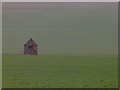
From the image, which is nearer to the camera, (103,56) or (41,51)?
(103,56)

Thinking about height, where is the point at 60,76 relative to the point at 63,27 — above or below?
below

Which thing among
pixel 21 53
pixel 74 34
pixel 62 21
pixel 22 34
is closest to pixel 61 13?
pixel 62 21

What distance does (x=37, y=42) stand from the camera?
25.2 metres

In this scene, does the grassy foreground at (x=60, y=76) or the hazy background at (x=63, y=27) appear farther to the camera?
the hazy background at (x=63, y=27)

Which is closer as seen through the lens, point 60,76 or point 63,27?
point 60,76

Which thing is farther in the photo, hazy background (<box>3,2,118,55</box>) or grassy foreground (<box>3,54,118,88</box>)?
hazy background (<box>3,2,118,55</box>)

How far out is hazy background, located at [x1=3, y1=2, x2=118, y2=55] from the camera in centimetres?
2348

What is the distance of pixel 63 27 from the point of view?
86.8ft

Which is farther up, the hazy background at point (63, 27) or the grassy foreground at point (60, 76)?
the hazy background at point (63, 27)

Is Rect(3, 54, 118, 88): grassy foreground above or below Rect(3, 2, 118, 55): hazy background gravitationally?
below

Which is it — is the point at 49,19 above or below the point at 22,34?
above

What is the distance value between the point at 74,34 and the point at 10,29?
6.62 m

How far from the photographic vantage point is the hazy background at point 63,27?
77.0 ft

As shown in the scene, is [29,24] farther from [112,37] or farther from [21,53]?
[112,37]
